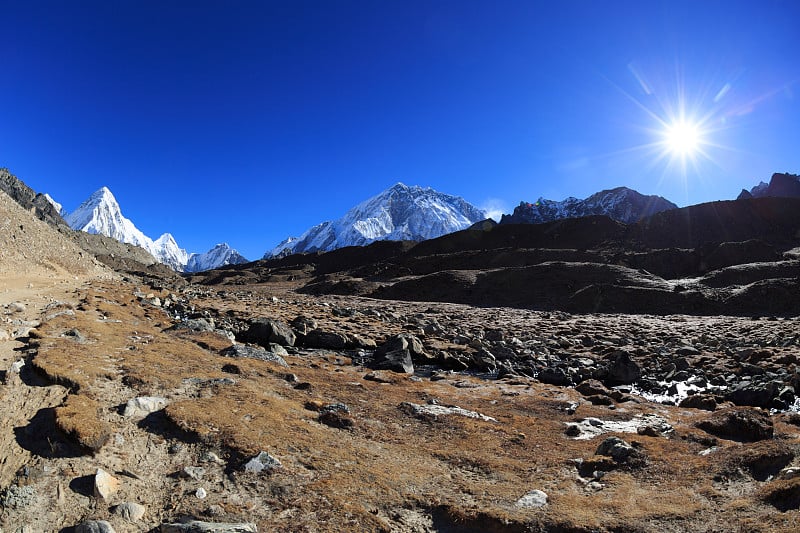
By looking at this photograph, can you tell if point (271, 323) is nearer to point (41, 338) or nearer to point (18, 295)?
point (41, 338)

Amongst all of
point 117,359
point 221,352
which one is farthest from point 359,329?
point 117,359

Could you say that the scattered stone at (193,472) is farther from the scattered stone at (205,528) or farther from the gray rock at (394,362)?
the gray rock at (394,362)

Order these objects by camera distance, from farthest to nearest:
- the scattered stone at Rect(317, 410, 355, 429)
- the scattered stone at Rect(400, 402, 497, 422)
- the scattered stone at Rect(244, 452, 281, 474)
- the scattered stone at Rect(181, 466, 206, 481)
Result: the scattered stone at Rect(400, 402, 497, 422)
the scattered stone at Rect(317, 410, 355, 429)
the scattered stone at Rect(244, 452, 281, 474)
the scattered stone at Rect(181, 466, 206, 481)

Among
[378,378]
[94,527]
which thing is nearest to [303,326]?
[378,378]

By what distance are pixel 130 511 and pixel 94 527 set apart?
0.53m

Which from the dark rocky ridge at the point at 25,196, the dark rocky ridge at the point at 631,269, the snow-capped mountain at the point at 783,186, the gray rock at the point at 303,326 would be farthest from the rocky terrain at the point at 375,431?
the snow-capped mountain at the point at 783,186

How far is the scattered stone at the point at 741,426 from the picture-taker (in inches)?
423

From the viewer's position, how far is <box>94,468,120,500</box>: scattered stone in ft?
20.2

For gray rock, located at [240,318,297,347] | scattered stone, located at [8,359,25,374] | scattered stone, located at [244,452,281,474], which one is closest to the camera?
scattered stone, located at [244,452,281,474]

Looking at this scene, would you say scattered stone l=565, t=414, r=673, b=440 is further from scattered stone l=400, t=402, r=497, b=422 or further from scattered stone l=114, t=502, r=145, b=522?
scattered stone l=114, t=502, r=145, b=522

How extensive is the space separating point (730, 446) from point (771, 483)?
3094 millimetres

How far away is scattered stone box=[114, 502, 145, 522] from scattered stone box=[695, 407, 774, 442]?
13.7 m

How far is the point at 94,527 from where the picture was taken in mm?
5387

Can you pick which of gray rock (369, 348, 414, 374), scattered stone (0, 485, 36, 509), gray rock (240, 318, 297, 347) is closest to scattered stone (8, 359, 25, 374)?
scattered stone (0, 485, 36, 509)
